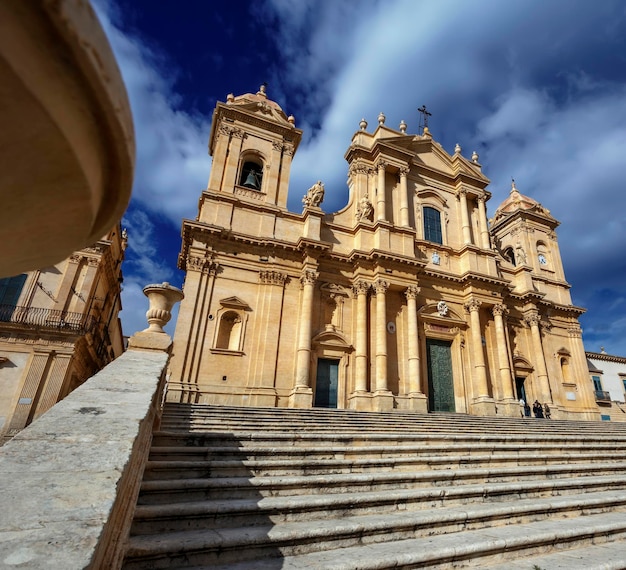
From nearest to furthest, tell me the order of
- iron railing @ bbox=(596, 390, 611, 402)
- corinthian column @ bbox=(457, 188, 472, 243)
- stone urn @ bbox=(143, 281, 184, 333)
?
stone urn @ bbox=(143, 281, 184, 333), corinthian column @ bbox=(457, 188, 472, 243), iron railing @ bbox=(596, 390, 611, 402)

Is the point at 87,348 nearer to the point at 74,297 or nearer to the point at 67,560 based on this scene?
the point at 74,297

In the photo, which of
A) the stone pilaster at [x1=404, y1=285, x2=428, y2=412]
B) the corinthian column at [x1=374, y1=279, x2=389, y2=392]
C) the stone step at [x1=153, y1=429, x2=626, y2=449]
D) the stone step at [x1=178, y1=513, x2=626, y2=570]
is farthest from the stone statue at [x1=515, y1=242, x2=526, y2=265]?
the stone step at [x1=178, y1=513, x2=626, y2=570]

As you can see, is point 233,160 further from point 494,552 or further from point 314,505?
point 494,552

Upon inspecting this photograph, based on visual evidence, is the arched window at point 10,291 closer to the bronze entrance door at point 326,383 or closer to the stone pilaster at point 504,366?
the bronze entrance door at point 326,383

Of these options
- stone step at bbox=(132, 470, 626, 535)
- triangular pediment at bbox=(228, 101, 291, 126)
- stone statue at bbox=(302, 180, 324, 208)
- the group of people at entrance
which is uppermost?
triangular pediment at bbox=(228, 101, 291, 126)

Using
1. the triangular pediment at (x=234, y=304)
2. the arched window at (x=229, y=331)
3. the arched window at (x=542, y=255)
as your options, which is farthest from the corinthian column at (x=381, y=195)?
the arched window at (x=542, y=255)

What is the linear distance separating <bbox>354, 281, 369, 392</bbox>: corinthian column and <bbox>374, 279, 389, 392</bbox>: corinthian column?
0.53 metres

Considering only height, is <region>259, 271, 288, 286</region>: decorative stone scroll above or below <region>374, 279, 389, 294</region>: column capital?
below

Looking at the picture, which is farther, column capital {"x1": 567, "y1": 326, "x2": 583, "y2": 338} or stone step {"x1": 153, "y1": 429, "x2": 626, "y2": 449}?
column capital {"x1": 567, "y1": 326, "x2": 583, "y2": 338}

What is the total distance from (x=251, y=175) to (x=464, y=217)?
39.7ft

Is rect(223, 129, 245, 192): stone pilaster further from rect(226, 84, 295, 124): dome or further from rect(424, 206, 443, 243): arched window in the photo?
rect(424, 206, 443, 243): arched window

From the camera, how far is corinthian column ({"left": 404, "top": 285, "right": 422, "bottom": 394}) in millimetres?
16688

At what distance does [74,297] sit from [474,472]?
19.5 metres

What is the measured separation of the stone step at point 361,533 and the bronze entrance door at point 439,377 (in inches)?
498
